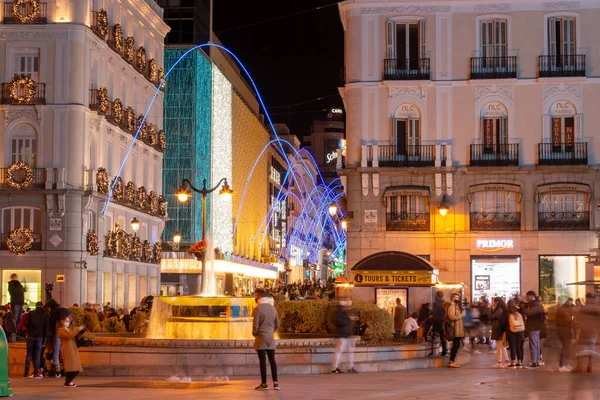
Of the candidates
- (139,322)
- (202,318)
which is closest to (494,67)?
(139,322)

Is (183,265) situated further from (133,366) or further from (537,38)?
(133,366)

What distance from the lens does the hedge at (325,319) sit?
2923cm

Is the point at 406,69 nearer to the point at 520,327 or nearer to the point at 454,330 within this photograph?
the point at 454,330

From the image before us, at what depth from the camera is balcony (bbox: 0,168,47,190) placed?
165ft

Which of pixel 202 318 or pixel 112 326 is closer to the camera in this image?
pixel 202 318

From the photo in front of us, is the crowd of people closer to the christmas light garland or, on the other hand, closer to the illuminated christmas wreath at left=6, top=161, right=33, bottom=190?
the christmas light garland

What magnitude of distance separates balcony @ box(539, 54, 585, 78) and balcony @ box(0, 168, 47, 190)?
70.7 ft

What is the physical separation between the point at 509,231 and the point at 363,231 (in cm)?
Result: 612

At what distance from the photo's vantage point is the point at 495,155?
5009cm

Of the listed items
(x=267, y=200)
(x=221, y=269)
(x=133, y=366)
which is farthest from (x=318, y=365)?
(x=267, y=200)

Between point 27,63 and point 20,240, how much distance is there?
771cm

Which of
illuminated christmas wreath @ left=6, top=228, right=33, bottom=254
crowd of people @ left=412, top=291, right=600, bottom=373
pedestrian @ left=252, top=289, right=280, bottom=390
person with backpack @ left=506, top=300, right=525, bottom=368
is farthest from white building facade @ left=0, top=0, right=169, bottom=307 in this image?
pedestrian @ left=252, top=289, right=280, bottom=390

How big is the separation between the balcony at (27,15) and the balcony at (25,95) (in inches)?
105

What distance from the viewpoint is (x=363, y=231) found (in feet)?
165
